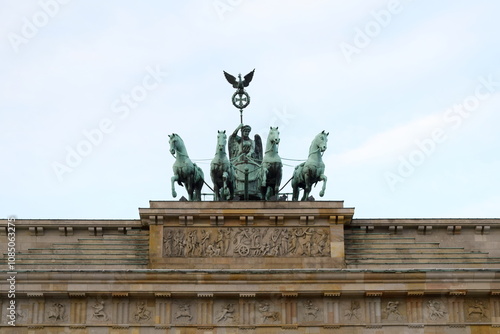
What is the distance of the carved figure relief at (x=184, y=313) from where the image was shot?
3547 cm

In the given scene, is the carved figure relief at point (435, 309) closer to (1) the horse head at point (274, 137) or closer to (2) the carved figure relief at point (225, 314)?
(2) the carved figure relief at point (225, 314)

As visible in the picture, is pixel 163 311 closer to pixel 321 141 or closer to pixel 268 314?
pixel 268 314

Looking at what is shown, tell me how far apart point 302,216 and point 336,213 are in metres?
0.95

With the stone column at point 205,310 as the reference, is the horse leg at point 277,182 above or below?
above

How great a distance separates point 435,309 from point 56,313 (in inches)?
404

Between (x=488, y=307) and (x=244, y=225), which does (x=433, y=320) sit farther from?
(x=244, y=225)

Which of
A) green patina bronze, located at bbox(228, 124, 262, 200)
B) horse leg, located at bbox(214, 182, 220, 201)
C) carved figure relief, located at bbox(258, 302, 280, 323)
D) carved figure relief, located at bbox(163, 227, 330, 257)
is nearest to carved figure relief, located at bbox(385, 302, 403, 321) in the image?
carved figure relief, located at bbox(163, 227, 330, 257)

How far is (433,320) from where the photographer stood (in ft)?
117

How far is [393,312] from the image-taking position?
117 feet

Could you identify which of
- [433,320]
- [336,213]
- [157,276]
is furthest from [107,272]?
[433,320]

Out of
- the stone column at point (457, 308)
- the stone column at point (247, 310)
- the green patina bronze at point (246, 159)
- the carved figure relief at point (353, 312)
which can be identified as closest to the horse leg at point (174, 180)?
the green patina bronze at point (246, 159)

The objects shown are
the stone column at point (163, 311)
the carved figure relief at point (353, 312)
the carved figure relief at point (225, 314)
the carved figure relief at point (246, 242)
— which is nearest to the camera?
the stone column at point (163, 311)

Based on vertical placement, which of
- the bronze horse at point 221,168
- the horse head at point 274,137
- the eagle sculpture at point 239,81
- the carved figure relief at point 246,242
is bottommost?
the carved figure relief at point 246,242

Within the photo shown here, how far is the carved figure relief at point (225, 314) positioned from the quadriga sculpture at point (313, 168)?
167 inches
